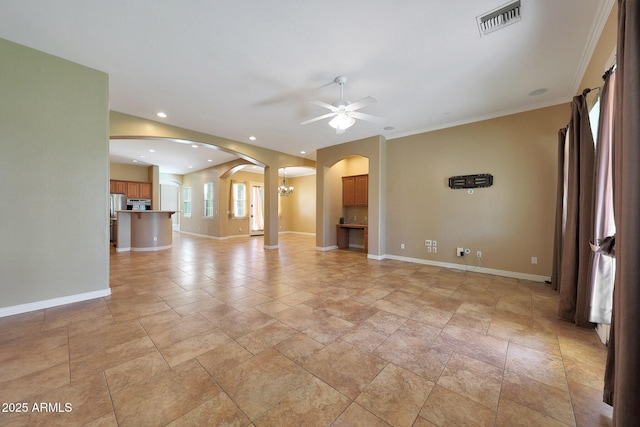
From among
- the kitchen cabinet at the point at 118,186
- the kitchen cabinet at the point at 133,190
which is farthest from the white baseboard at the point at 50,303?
the kitchen cabinet at the point at 133,190

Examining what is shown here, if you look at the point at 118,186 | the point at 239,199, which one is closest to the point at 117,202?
the point at 118,186

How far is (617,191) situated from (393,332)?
1.90 metres

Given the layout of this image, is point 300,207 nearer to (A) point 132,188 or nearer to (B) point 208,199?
(B) point 208,199

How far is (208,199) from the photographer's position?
10102 millimetres

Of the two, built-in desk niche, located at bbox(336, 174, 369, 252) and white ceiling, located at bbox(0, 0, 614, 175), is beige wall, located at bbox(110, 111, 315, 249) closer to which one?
white ceiling, located at bbox(0, 0, 614, 175)

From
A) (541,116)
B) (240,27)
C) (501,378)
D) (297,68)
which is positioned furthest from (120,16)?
(541,116)

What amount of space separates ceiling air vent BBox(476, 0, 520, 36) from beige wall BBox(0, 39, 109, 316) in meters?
4.63

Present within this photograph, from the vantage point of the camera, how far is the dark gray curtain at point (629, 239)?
3.24 feet

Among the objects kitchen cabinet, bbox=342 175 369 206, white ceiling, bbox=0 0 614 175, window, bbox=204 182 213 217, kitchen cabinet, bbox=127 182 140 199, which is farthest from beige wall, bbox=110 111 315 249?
kitchen cabinet, bbox=127 182 140 199

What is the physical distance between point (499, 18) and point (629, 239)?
7.59ft

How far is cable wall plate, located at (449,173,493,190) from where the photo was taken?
14.4 feet

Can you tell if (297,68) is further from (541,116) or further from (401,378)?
(541,116)

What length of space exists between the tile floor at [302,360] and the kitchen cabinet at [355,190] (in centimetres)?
389

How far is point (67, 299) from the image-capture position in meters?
2.91
